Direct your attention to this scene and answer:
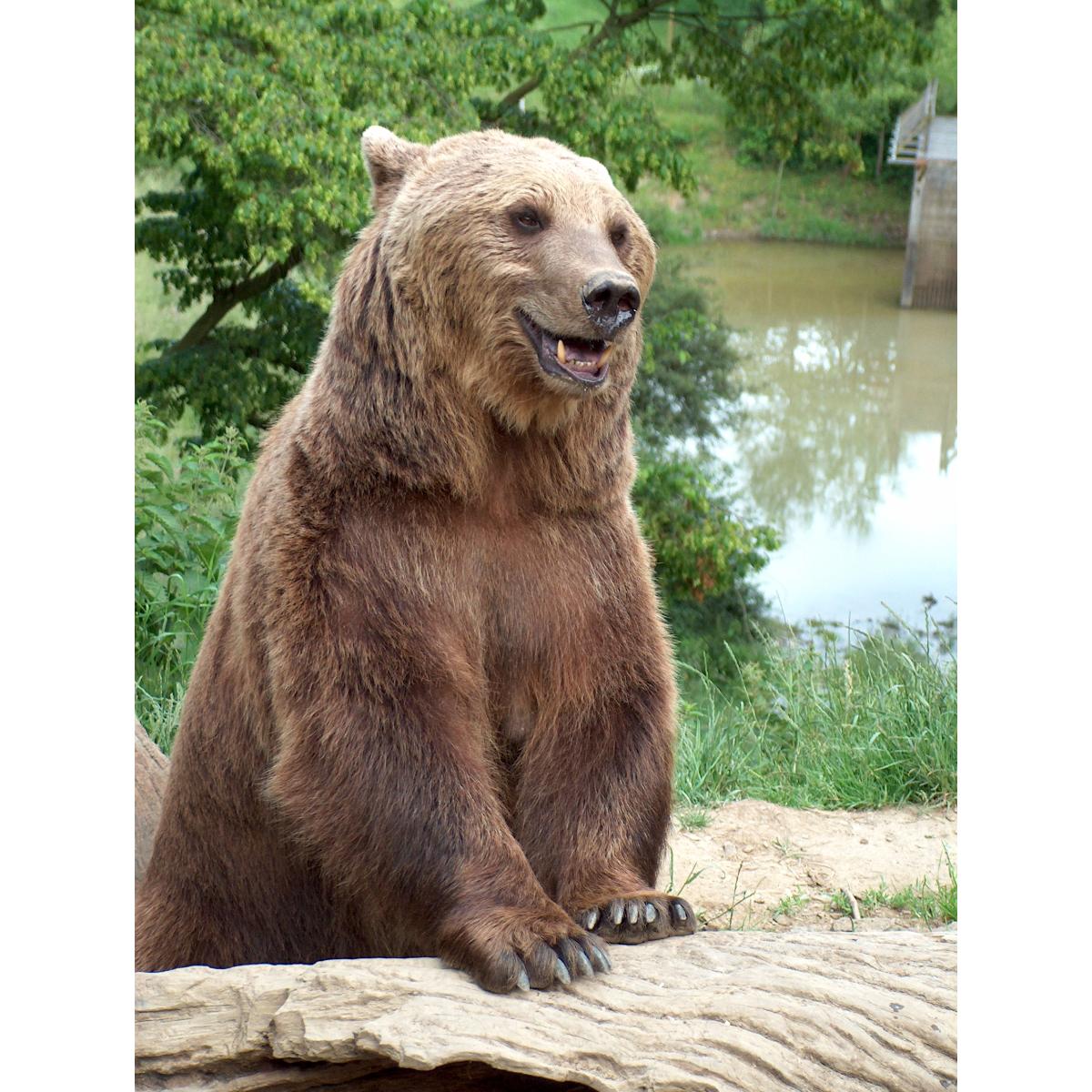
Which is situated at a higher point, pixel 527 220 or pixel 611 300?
pixel 527 220

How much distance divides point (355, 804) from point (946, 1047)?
3.97 feet

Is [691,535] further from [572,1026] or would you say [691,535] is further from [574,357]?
[572,1026]

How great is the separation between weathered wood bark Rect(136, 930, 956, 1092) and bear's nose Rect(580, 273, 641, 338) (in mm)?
1239

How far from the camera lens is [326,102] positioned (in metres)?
5.14

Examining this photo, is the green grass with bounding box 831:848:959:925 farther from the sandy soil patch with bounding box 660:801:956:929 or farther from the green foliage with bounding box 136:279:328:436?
the green foliage with bounding box 136:279:328:436

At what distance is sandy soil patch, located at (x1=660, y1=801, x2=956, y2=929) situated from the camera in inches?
164

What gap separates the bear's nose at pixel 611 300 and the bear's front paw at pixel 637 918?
116 centimetres

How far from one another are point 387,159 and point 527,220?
17.7 inches

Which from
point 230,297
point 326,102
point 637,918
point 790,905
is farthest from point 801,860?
point 326,102

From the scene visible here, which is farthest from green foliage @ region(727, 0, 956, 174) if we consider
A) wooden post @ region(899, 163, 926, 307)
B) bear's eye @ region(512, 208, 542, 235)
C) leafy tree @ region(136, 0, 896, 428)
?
bear's eye @ region(512, 208, 542, 235)

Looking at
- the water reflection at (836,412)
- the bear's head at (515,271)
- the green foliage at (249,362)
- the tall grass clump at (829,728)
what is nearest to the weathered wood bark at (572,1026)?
the bear's head at (515,271)

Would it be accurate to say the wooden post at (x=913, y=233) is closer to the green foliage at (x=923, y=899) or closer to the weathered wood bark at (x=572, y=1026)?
the green foliage at (x=923, y=899)

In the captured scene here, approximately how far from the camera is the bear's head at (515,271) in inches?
104
